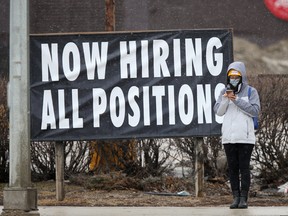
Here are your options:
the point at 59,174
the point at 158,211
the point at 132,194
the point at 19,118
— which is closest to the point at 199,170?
the point at 132,194

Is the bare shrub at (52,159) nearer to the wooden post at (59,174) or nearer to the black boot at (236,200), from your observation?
the wooden post at (59,174)

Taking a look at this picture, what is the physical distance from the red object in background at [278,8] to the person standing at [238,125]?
23013 millimetres

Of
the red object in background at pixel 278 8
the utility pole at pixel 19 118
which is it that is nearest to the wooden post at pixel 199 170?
the utility pole at pixel 19 118

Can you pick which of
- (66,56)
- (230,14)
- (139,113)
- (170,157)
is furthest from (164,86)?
(230,14)

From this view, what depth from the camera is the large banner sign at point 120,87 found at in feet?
37.6

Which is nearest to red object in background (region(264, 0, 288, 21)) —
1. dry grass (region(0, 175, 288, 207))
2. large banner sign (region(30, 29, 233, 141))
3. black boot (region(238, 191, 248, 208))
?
dry grass (region(0, 175, 288, 207))

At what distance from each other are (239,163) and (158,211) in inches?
44.8

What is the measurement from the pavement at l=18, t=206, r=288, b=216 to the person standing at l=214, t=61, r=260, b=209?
28 centimetres

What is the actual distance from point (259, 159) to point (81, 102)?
3.24 metres

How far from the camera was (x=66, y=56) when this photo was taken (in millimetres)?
11453

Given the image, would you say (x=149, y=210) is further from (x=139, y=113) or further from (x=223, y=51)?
(x=223, y=51)

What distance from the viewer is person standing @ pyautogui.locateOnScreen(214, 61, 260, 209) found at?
1023 centimetres

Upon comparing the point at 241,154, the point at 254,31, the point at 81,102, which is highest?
the point at 254,31

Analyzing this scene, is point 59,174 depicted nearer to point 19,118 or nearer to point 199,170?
point 199,170
